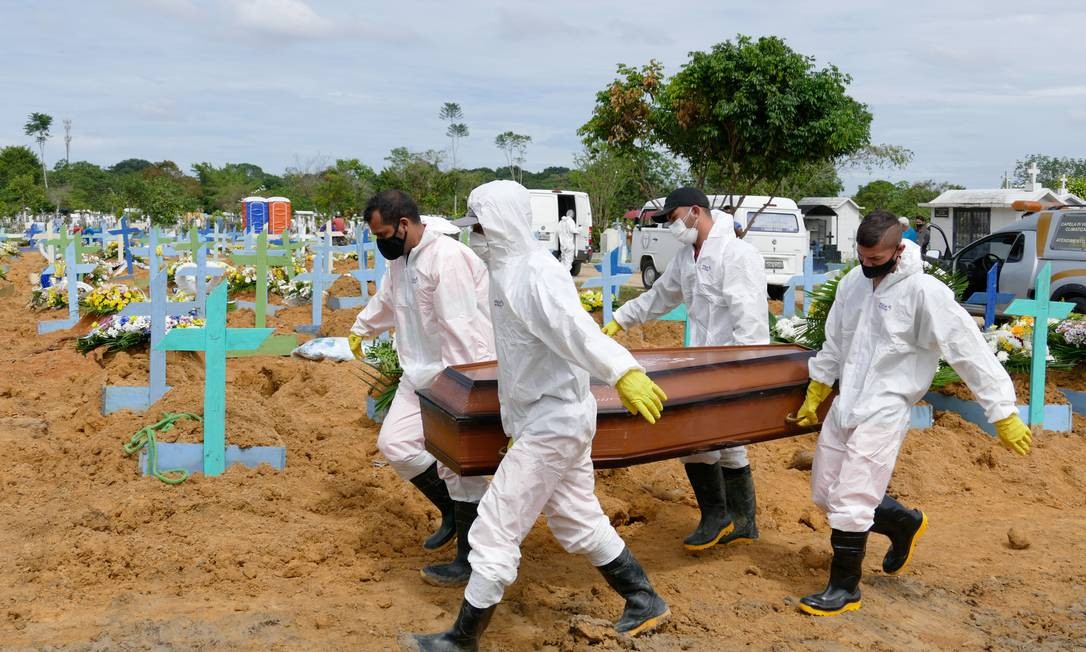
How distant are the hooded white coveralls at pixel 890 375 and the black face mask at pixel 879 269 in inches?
1.1

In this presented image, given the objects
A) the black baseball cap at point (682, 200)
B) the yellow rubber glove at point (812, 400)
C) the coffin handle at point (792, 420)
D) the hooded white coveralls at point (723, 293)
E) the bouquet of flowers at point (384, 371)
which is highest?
the black baseball cap at point (682, 200)

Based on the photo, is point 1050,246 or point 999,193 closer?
point 1050,246

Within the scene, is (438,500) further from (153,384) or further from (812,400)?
(153,384)

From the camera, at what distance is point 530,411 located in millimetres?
3920

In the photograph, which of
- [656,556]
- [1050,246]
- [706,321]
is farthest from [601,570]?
[1050,246]

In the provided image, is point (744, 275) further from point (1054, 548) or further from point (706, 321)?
point (1054, 548)

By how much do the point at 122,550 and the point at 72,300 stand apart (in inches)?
374

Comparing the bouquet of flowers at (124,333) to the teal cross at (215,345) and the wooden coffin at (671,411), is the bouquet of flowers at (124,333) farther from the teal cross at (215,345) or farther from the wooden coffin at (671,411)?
the wooden coffin at (671,411)

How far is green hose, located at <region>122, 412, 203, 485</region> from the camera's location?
575cm

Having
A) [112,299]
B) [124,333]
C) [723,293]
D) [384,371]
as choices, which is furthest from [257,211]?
[723,293]

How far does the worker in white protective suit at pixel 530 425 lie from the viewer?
376 centimetres

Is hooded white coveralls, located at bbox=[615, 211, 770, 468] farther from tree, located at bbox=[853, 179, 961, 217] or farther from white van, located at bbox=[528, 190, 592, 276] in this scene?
tree, located at bbox=[853, 179, 961, 217]

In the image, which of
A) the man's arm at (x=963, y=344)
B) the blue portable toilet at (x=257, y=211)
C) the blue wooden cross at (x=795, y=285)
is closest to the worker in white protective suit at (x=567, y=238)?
the blue wooden cross at (x=795, y=285)

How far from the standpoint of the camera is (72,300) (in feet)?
43.9
